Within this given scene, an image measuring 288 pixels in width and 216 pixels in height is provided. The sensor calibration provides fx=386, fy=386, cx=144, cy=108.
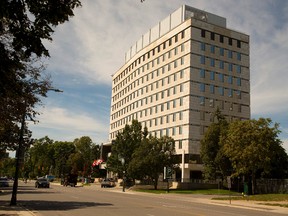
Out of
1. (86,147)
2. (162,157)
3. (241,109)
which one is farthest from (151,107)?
(86,147)

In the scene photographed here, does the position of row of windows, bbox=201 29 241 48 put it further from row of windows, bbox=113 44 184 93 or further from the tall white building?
row of windows, bbox=113 44 184 93

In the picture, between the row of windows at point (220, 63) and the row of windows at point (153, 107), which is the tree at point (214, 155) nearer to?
the row of windows at point (153, 107)

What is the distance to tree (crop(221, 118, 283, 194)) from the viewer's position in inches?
1836

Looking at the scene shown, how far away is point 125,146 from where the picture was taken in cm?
6838

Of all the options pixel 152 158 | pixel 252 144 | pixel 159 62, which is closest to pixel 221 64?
pixel 159 62

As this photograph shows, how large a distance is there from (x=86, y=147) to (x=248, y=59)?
265ft

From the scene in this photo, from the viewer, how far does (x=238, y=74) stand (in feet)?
266

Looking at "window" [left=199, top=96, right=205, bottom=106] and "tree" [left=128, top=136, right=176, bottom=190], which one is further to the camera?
"window" [left=199, top=96, right=205, bottom=106]

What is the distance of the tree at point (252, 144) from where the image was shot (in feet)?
153

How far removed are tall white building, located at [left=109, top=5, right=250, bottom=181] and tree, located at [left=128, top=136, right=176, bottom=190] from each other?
12.0 meters

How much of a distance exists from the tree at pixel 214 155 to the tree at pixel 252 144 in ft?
19.4

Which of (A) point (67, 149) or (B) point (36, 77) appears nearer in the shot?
(B) point (36, 77)

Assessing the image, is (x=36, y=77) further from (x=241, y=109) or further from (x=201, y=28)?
(x=241, y=109)

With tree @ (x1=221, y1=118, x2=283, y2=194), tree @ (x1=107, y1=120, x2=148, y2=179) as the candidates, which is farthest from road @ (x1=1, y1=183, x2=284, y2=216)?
tree @ (x1=107, y1=120, x2=148, y2=179)
